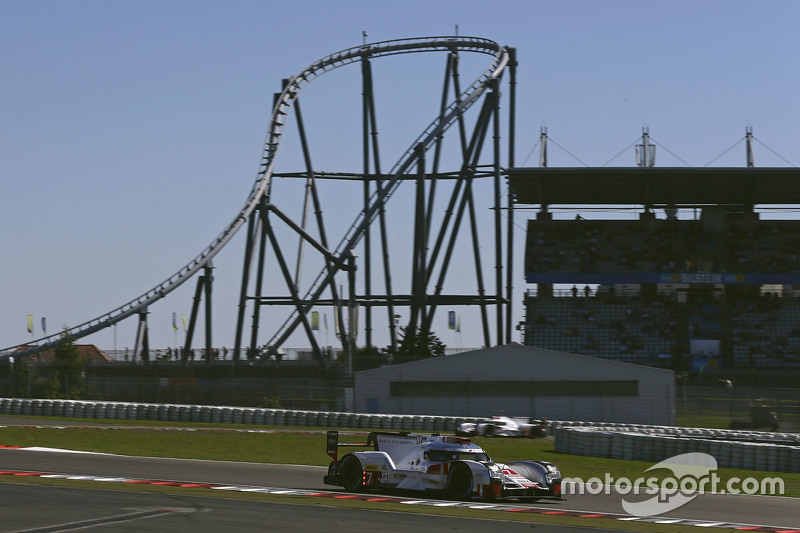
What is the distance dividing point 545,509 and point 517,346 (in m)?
25.2

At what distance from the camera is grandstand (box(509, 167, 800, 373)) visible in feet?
161

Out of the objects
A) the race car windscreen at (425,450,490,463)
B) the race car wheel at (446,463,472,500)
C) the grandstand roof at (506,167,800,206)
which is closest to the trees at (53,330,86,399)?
the grandstand roof at (506,167,800,206)

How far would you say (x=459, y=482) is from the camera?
15.9m

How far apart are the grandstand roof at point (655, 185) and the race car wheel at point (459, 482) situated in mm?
35068

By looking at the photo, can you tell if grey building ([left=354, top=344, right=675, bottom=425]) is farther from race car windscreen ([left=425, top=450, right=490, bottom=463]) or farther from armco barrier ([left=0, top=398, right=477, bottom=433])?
race car windscreen ([left=425, top=450, right=490, bottom=463])

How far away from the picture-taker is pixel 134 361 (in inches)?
1736

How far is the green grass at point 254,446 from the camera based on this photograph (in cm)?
→ 2244

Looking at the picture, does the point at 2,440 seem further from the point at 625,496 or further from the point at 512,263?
the point at 512,263

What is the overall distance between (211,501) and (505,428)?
57.6 feet

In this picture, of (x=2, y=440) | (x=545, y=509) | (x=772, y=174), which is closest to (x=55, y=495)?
(x=545, y=509)

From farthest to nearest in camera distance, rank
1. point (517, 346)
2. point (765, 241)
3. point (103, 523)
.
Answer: point (765, 241) < point (517, 346) < point (103, 523)

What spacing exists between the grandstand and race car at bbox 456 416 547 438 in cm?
1734


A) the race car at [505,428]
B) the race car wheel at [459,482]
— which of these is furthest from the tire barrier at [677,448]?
the race car wheel at [459,482]

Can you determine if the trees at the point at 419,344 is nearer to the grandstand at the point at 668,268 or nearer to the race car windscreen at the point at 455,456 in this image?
the grandstand at the point at 668,268
